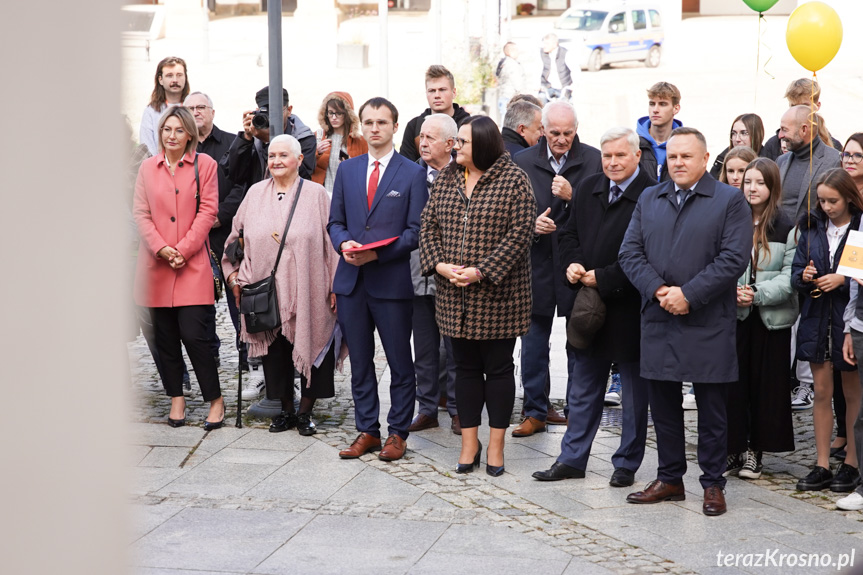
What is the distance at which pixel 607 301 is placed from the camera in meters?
6.25

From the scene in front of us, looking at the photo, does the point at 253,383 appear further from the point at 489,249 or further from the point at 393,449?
the point at 489,249

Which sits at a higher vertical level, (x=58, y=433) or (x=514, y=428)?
(x=58, y=433)

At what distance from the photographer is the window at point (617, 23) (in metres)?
26.6

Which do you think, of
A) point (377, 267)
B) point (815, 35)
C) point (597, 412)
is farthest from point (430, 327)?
point (815, 35)

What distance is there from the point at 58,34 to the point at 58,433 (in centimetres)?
58

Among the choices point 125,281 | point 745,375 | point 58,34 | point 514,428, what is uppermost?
point 58,34

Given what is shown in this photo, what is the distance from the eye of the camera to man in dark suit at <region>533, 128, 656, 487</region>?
6.19 metres

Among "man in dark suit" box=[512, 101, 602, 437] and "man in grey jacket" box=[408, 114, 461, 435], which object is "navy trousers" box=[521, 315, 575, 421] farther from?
"man in grey jacket" box=[408, 114, 461, 435]

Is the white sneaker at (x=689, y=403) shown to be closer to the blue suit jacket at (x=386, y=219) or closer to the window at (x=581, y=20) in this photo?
the blue suit jacket at (x=386, y=219)

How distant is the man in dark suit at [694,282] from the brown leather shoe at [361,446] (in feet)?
6.50

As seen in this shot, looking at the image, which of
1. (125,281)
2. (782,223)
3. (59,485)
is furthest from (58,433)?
(782,223)

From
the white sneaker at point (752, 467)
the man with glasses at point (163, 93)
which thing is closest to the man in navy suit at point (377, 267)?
the white sneaker at point (752, 467)

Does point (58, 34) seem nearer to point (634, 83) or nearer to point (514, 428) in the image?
point (514, 428)

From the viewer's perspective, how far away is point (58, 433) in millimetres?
1578
